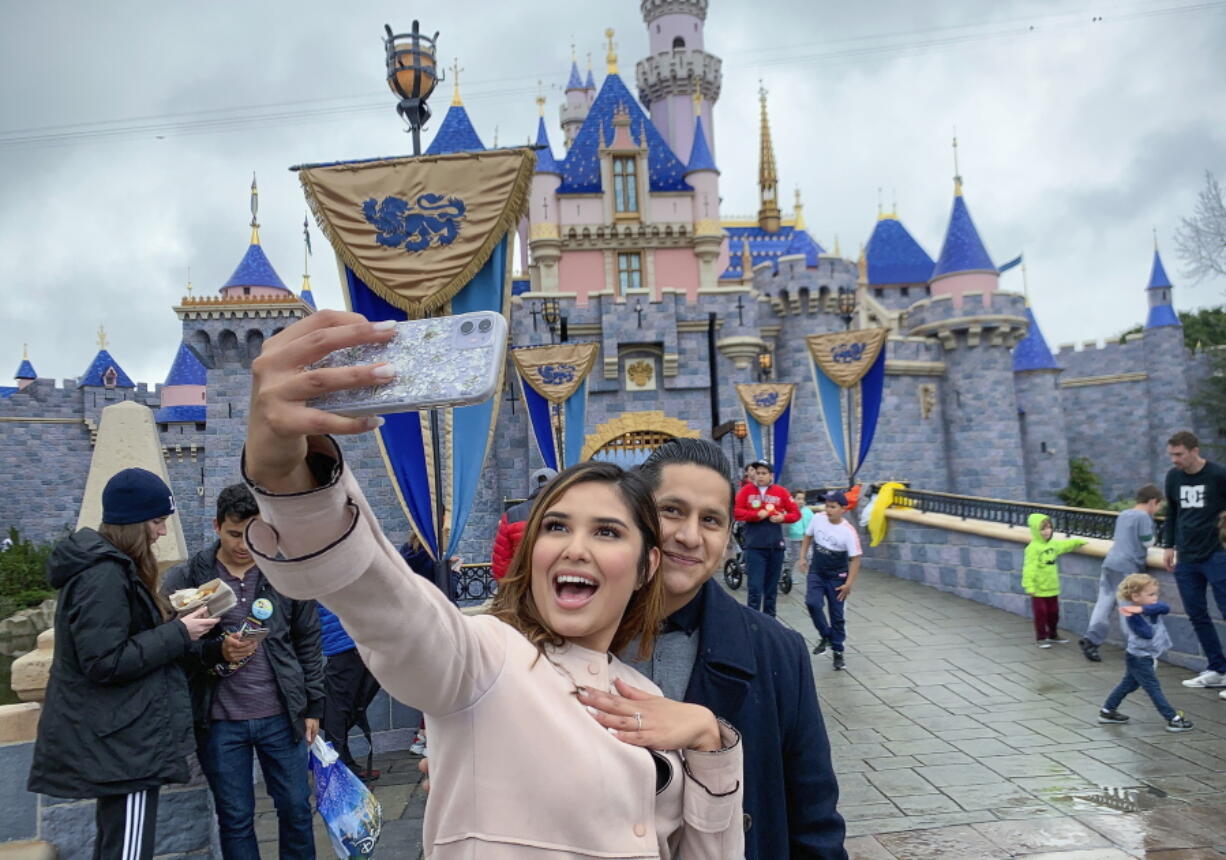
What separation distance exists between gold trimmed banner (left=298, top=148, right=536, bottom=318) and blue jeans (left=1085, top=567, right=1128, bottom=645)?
5.59 metres

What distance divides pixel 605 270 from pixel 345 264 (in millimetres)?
16555

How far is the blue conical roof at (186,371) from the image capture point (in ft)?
81.8

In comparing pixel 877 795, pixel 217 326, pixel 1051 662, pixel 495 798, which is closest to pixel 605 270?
pixel 217 326

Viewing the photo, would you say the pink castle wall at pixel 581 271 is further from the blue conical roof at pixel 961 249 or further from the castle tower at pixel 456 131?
the blue conical roof at pixel 961 249

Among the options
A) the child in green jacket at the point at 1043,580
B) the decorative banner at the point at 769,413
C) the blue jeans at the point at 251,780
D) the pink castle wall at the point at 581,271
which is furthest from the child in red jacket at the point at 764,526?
the pink castle wall at the point at 581,271

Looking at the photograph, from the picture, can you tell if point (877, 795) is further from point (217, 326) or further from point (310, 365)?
point (217, 326)

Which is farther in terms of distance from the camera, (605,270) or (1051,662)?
(605,270)

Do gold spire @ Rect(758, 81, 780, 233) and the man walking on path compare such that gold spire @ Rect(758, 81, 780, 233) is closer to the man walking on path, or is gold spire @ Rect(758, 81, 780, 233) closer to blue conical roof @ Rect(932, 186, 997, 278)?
blue conical roof @ Rect(932, 186, 997, 278)

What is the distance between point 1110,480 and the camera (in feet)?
Result: 91.7

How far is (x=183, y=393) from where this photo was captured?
81.3ft

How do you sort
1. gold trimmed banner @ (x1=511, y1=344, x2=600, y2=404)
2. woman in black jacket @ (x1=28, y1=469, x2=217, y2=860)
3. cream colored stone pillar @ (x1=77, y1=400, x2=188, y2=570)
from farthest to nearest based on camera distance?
gold trimmed banner @ (x1=511, y1=344, x2=600, y2=404), cream colored stone pillar @ (x1=77, y1=400, x2=188, y2=570), woman in black jacket @ (x1=28, y1=469, x2=217, y2=860)

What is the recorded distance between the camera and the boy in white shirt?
714 cm

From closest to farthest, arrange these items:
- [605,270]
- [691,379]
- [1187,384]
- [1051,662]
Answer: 1. [1051,662]
2. [691,379]
3. [605,270]
4. [1187,384]

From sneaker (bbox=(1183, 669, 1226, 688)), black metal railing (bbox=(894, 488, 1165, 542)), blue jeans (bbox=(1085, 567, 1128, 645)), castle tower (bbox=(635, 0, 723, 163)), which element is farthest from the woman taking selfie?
castle tower (bbox=(635, 0, 723, 163))
